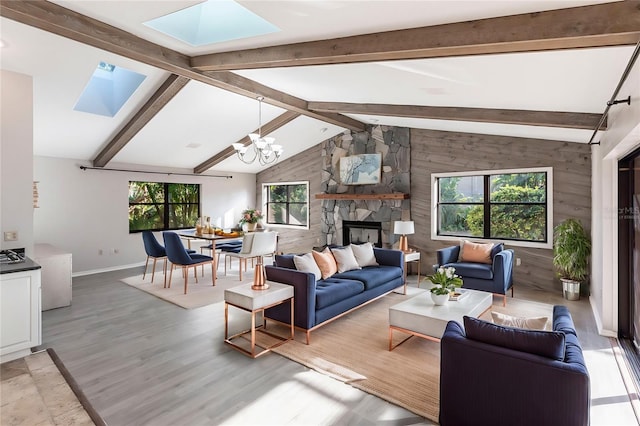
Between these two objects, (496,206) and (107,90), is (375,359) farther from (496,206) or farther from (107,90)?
(107,90)

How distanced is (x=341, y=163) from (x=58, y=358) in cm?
617

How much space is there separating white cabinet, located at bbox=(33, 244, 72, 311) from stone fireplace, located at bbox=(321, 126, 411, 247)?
5.09 m

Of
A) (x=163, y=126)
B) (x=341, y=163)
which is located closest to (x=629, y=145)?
(x=341, y=163)

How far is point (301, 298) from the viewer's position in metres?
3.57

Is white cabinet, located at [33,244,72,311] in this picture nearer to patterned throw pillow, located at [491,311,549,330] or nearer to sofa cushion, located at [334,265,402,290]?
sofa cushion, located at [334,265,402,290]

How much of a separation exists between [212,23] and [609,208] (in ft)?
15.2

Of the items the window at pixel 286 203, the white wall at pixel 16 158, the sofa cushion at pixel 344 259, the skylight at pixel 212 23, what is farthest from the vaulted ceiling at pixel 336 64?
the window at pixel 286 203

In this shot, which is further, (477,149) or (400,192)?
(400,192)

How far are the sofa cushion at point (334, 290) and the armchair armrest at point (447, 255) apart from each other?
182 cm

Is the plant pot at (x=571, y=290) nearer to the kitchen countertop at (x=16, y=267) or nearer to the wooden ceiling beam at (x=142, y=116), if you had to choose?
the wooden ceiling beam at (x=142, y=116)

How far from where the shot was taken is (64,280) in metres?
4.66

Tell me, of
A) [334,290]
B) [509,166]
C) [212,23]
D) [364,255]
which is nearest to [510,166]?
[509,166]

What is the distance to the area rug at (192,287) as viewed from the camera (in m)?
4.94

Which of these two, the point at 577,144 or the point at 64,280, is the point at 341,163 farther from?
the point at 64,280
